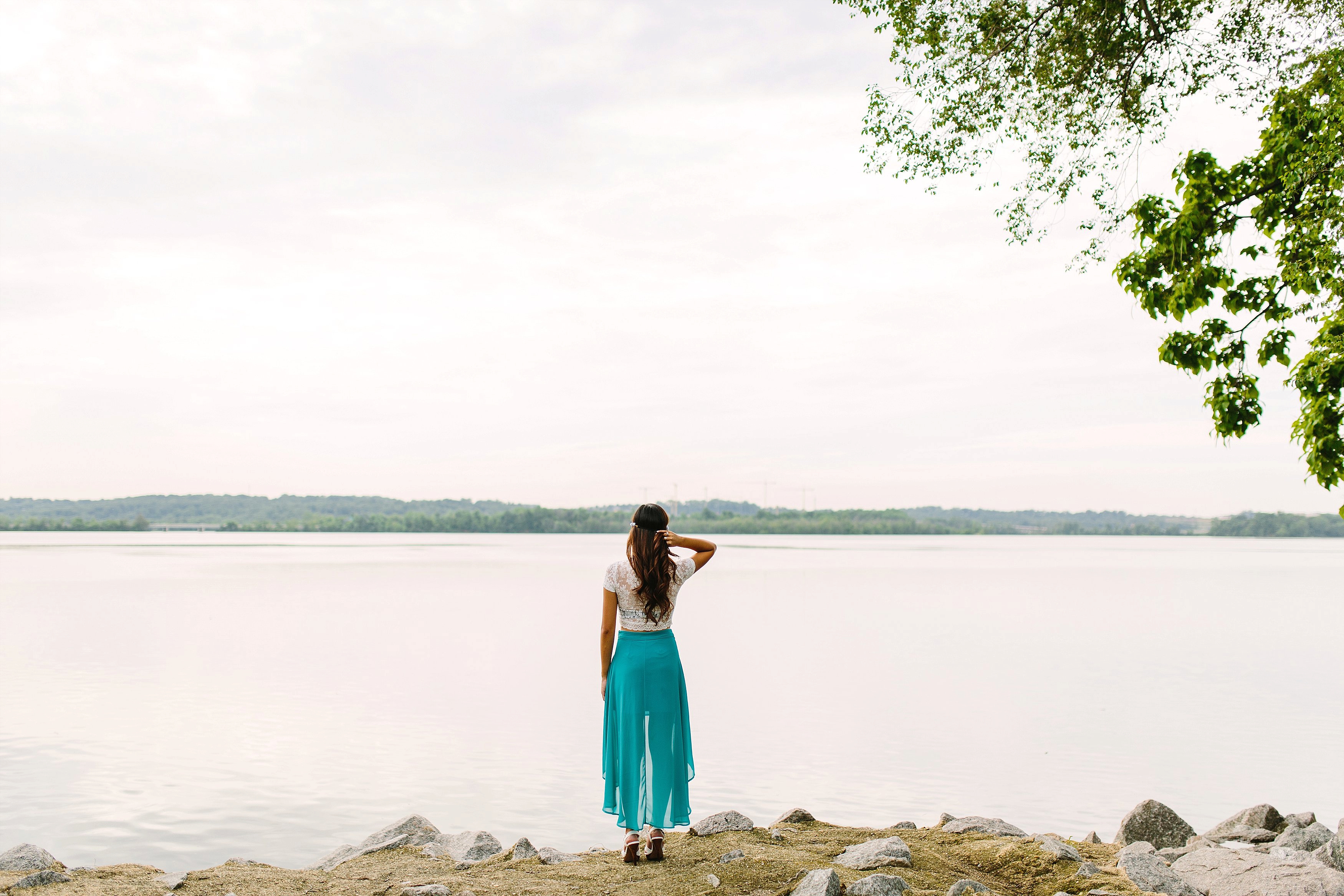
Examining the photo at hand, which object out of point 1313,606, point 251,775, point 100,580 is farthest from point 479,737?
point 100,580

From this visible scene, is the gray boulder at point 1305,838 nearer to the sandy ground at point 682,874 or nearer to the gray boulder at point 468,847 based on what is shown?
the sandy ground at point 682,874

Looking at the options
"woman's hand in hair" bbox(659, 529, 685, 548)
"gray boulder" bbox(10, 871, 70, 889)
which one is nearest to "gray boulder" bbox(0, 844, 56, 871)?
"gray boulder" bbox(10, 871, 70, 889)

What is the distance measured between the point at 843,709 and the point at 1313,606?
3174 cm

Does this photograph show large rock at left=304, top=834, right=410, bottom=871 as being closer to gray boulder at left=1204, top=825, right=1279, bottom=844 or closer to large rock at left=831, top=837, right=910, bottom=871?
large rock at left=831, top=837, right=910, bottom=871

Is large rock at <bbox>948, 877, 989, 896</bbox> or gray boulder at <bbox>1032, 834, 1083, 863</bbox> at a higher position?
large rock at <bbox>948, 877, 989, 896</bbox>

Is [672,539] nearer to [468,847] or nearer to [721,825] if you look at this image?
[721,825]

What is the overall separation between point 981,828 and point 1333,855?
2.53m

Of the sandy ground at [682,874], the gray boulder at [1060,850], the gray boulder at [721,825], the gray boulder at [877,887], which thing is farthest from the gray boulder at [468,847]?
the gray boulder at [1060,850]

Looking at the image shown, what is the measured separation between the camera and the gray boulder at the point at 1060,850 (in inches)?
290

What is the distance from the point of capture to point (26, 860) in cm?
770

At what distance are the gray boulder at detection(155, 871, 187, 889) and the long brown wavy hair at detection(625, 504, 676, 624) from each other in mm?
3656

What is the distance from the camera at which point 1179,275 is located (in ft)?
25.8

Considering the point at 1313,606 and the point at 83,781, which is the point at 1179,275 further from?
the point at 1313,606

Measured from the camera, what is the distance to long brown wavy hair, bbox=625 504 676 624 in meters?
6.93
